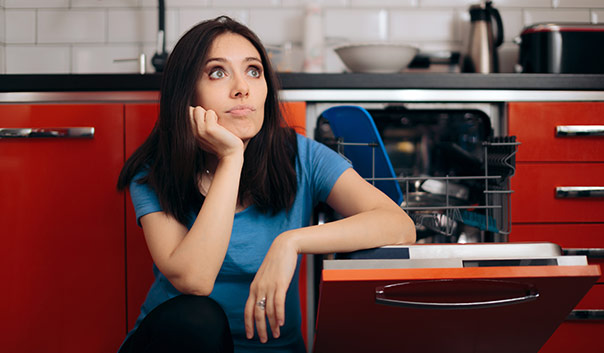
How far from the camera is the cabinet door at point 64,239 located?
1.39m

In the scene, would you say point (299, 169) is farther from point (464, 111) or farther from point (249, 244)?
point (464, 111)

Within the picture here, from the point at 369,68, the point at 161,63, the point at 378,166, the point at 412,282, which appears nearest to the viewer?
the point at 412,282

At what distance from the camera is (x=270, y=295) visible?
78cm

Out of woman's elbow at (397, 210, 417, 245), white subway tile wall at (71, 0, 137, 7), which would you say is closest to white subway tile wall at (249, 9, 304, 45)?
white subway tile wall at (71, 0, 137, 7)

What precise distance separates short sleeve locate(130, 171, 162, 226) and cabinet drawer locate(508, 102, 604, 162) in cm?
100

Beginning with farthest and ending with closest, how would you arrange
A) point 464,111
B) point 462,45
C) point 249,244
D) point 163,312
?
point 462,45
point 464,111
point 249,244
point 163,312

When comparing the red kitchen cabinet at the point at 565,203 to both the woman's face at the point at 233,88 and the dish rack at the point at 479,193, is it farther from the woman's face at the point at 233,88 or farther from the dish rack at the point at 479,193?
the woman's face at the point at 233,88

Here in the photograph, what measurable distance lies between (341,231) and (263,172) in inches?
11.1

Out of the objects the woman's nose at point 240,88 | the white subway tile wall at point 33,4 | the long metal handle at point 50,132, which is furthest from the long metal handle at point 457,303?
the white subway tile wall at point 33,4

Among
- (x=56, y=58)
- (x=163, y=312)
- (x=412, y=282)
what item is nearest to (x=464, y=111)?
(x=412, y=282)

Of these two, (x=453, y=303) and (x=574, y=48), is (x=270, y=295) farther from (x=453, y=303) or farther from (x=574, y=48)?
(x=574, y=48)

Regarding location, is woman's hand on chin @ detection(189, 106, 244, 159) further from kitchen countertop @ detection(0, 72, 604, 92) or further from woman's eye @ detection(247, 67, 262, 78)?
kitchen countertop @ detection(0, 72, 604, 92)

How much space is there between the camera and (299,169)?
3.62 feet

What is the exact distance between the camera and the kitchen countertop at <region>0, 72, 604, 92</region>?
1.37 metres
